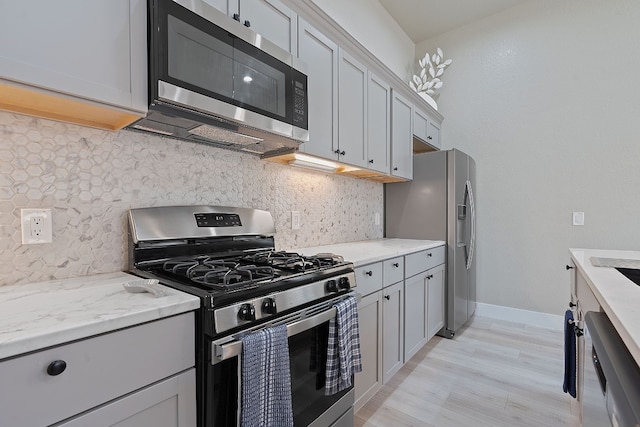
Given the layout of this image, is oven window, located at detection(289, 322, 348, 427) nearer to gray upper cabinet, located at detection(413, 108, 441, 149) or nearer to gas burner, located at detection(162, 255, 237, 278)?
gas burner, located at detection(162, 255, 237, 278)

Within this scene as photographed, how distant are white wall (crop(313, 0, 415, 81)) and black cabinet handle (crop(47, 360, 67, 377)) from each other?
2609 millimetres

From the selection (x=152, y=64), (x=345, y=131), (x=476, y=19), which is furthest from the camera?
(x=476, y=19)

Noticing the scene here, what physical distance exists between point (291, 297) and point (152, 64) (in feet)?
3.13

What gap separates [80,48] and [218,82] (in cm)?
45

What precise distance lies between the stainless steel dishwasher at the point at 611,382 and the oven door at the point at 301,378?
0.84 metres

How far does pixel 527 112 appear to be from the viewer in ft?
10.4

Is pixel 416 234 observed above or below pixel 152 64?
below

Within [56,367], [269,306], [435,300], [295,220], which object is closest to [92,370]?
[56,367]

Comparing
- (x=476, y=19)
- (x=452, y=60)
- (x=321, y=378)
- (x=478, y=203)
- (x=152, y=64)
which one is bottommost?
(x=321, y=378)

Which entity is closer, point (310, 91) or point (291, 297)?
point (291, 297)

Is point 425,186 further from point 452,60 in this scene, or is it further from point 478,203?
point 452,60

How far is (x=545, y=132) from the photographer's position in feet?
10.1

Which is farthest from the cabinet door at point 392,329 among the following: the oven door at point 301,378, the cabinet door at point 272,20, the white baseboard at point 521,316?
the white baseboard at point 521,316

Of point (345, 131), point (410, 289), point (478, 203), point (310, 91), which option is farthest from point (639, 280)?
point (478, 203)
